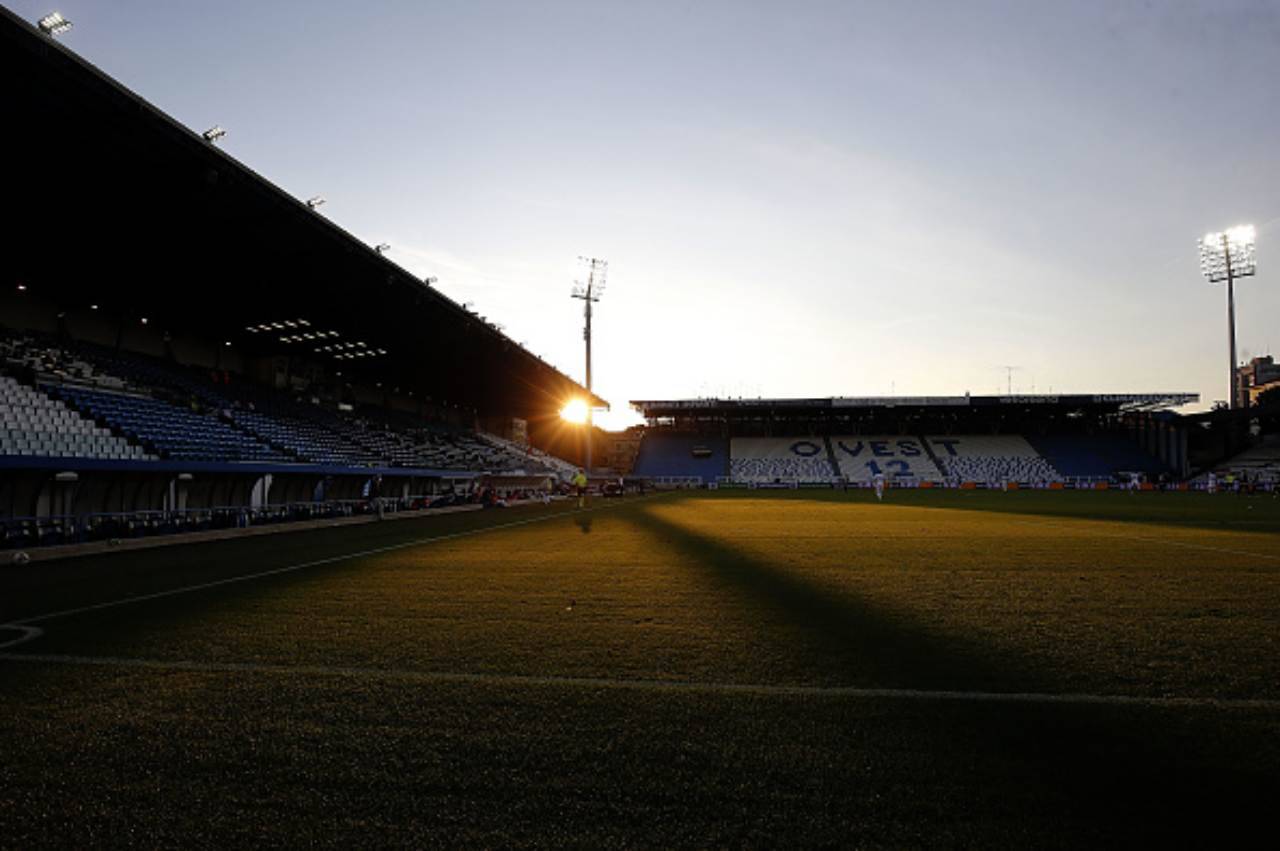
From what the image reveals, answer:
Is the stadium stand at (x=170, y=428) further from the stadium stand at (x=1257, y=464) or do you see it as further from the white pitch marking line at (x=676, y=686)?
the stadium stand at (x=1257, y=464)

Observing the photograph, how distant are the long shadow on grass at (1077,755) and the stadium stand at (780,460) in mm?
60305

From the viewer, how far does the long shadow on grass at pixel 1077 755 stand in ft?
8.61

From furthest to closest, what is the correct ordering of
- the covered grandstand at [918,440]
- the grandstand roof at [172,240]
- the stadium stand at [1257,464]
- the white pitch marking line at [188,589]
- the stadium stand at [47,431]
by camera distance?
the covered grandstand at [918,440]
the stadium stand at [1257,464]
the stadium stand at [47,431]
the grandstand roof at [172,240]
the white pitch marking line at [188,589]

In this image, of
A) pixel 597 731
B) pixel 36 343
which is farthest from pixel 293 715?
pixel 36 343

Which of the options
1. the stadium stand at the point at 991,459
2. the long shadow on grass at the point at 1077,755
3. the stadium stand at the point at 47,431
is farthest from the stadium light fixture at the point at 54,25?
the stadium stand at the point at 991,459

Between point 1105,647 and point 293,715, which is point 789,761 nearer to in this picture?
point 293,715

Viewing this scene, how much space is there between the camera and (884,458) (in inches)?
2601

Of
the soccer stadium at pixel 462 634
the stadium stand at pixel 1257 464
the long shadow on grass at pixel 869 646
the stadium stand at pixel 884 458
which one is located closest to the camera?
the soccer stadium at pixel 462 634

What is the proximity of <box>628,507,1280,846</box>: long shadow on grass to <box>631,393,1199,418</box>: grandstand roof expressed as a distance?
6125 cm

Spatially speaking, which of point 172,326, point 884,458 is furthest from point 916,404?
point 172,326

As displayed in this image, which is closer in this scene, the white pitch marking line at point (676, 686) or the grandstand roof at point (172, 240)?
the white pitch marking line at point (676, 686)

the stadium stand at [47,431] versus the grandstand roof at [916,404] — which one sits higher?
the grandstand roof at [916,404]

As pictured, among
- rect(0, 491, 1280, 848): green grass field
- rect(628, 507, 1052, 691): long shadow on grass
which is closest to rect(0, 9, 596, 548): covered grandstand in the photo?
rect(0, 491, 1280, 848): green grass field

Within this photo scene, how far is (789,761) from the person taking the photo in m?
3.17
